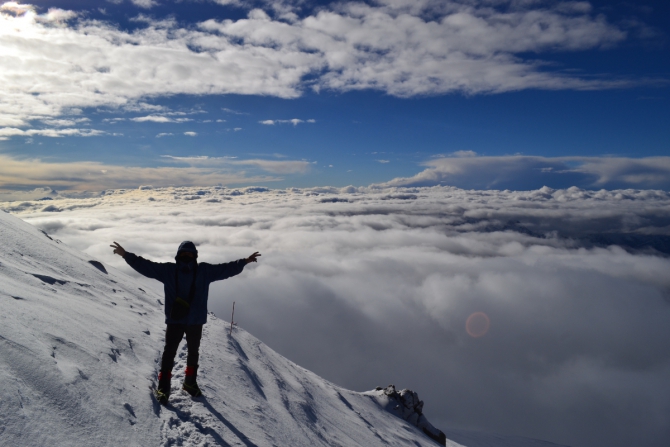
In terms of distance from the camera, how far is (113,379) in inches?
226

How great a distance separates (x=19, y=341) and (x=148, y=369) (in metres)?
2.85

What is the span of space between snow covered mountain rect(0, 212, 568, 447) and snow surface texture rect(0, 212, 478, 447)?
0.02 meters

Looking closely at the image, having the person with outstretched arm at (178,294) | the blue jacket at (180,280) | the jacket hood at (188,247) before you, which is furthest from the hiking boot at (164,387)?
the jacket hood at (188,247)

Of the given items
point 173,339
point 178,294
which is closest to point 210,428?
point 173,339

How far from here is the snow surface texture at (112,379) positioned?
4.19 metres

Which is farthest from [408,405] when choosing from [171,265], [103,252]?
[103,252]

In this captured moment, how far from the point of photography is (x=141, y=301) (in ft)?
43.0

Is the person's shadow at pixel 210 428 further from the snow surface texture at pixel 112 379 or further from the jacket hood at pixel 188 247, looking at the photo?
the jacket hood at pixel 188 247

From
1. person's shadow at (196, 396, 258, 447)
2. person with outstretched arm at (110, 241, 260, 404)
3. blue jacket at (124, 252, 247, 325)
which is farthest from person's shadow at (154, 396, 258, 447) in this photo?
blue jacket at (124, 252, 247, 325)

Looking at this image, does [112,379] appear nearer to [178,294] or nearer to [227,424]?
[178,294]

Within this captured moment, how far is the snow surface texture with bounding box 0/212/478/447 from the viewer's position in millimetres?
4188

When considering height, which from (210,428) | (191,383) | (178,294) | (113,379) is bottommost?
(210,428)

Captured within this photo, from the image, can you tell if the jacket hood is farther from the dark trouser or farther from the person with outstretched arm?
the dark trouser

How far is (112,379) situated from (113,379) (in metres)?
0.02
